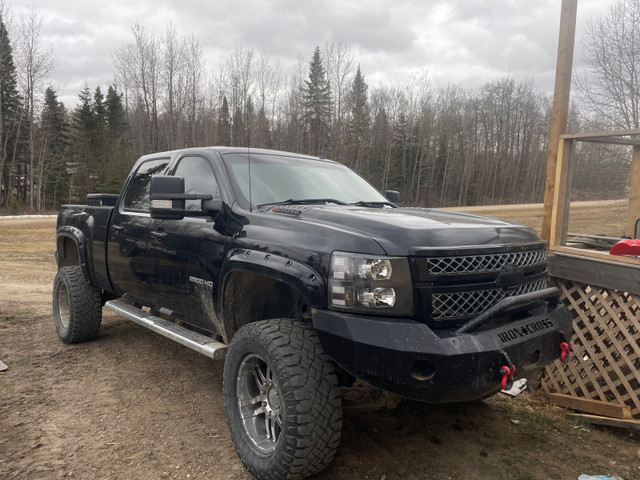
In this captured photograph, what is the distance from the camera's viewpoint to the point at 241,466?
3.01m

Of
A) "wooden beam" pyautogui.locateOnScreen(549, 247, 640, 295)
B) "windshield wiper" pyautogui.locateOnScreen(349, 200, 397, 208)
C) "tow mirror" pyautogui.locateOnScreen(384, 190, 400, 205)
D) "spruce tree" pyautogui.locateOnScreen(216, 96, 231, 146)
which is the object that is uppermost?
"spruce tree" pyautogui.locateOnScreen(216, 96, 231, 146)

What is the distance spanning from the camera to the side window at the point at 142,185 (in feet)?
14.8

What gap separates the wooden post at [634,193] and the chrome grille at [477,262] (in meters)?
3.26

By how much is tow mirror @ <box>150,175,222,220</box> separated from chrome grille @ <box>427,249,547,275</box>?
1.64 metres

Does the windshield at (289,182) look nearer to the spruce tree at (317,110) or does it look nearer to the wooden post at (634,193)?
the wooden post at (634,193)

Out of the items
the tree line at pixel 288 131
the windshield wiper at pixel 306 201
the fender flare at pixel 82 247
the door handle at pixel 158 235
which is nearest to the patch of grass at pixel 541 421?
the windshield wiper at pixel 306 201

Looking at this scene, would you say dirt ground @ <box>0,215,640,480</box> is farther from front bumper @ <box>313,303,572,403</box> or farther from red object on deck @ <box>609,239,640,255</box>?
red object on deck @ <box>609,239,640,255</box>

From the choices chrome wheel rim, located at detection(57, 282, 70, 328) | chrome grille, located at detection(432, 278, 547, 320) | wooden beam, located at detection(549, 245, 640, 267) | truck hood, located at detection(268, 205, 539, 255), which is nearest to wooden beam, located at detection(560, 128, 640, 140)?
wooden beam, located at detection(549, 245, 640, 267)

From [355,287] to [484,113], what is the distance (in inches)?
2502

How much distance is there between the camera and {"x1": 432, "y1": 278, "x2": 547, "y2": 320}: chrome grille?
8.25 ft

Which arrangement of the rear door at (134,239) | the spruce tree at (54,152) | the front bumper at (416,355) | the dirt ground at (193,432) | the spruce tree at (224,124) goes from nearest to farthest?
1. the front bumper at (416,355)
2. the dirt ground at (193,432)
3. the rear door at (134,239)
4. the spruce tree at (54,152)
5. the spruce tree at (224,124)

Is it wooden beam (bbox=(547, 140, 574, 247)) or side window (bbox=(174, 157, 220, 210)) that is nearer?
side window (bbox=(174, 157, 220, 210))

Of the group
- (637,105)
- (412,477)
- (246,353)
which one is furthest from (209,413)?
(637,105)

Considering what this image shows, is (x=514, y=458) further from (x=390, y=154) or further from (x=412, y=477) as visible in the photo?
(x=390, y=154)
